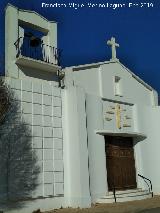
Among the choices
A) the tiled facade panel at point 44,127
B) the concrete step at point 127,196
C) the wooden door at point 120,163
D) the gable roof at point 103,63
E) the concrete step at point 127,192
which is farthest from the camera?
the wooden door at point 120,163

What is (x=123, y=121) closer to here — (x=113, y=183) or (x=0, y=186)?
(x=113, y=183)

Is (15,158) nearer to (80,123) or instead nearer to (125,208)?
(80,123)

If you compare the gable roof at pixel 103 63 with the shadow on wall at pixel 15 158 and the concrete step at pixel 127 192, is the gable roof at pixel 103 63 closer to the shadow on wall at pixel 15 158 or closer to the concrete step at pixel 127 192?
the shadow on wall at pixel 15 158

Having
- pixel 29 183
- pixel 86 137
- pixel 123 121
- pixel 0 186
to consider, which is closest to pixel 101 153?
pixel 86 137

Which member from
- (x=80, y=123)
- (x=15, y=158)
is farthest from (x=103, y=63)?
(x=15, y=158)

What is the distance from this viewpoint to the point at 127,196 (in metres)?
16.7

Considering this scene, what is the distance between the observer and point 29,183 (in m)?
14.1

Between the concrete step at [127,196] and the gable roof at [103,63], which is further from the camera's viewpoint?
the gable roof at [103,63]

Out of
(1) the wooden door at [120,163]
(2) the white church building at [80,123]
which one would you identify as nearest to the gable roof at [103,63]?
(2) the white church building at [80,123]

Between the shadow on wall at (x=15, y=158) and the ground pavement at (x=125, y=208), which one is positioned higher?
Answer: the shadow on wall at (x=15, y=158)

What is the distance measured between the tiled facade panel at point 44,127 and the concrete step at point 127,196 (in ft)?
6.90

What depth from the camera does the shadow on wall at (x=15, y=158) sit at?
44.1 ft

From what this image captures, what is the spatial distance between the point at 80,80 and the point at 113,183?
5054 millimetres

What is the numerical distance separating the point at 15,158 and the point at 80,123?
10.9ft
